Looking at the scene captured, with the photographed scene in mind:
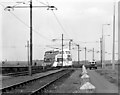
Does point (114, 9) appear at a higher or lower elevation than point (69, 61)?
higher

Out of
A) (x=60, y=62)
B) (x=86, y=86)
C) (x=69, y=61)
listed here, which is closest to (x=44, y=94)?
(x=86, y=86)

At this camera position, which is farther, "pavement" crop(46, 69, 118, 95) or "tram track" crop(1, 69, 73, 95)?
"pavement" crop(46, 69, 118, 95)

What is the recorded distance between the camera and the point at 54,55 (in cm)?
8794

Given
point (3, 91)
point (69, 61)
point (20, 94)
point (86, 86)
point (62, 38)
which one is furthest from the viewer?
point (69, 61)

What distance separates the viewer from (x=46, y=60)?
8988 cm

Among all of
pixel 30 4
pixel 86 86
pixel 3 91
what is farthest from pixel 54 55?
pixel 86 86

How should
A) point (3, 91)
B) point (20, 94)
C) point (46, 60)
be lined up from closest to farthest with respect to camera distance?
point (20, 94) < point (3, 91) < point (46, 60)

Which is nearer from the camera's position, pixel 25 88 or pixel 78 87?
pixel 25 88

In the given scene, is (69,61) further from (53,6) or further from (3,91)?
(3,91)

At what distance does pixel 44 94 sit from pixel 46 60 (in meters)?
70.7

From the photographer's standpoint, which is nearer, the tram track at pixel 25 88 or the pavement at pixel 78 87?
the tram track at pixel 25 88

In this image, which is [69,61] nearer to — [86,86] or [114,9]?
[114,9]

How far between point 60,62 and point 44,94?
71.4 metres

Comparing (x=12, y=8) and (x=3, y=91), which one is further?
(x=12, y=8)
